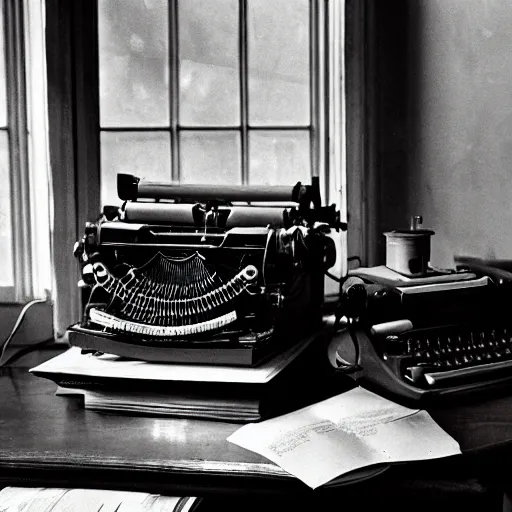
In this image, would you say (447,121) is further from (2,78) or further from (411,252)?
(2,78)

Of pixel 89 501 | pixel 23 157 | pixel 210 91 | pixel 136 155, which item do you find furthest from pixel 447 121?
pixel 89 501

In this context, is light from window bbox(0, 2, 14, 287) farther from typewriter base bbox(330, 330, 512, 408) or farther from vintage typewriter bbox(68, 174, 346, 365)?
typewriter base bbox(330, 330, 512, 408)

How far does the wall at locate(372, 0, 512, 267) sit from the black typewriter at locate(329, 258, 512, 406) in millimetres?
430

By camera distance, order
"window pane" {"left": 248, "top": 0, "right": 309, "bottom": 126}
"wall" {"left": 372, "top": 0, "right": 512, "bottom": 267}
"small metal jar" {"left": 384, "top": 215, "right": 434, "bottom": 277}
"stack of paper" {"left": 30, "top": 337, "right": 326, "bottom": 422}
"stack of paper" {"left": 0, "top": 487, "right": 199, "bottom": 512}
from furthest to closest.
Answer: "window pane" {"left": 248, "top": 0, "right": 309, "bottom": 126}
"wall" {"left": 372, "top": 0, "right": 512, "bottom": 267}
"small metal jar" {"left": 384, "top": 215, "right": 434, "bottom": 277}
"stack of paper" {"left": 30, "top": 337, "right": 326, "bottom": 422}
"stack of paper" {"left": 0, "top": 487, "right": 199, "bottom": 512}

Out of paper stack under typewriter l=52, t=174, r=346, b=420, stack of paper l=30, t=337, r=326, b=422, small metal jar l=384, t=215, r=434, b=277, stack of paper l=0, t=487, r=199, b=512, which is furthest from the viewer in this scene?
small metal jar l=384, t=215, r=434, b=277

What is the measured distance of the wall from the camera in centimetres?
227

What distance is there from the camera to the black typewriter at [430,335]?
5.57 ft

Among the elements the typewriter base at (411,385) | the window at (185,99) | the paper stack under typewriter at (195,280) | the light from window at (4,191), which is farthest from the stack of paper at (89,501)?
the light from window at (4,191)

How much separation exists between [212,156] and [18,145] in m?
0.58

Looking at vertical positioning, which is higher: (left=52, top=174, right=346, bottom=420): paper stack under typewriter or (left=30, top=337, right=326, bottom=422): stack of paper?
(left=52, top=174, right=346, bottom=420): paper stack under typewriter

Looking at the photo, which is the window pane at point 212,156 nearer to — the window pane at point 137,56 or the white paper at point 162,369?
the window pane at point 137,56

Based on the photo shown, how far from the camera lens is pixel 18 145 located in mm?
2443

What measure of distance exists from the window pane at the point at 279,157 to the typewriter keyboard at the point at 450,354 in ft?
2.58

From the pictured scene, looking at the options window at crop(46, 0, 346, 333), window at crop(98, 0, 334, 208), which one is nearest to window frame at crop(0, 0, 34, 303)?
window at crop(46, 0, 346, 333)
